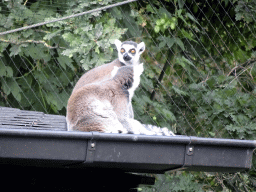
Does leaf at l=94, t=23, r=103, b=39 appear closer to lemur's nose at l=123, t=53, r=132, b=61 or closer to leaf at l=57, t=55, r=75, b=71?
lemur's nose at l=123, t=53, r=132, b=61

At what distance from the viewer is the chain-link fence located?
3887mm

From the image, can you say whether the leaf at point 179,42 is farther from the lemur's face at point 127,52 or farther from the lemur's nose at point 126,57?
the lemur's nose at point 126,57

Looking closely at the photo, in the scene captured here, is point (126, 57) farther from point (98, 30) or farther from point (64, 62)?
point (64, 62)

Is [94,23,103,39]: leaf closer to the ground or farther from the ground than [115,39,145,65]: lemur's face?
farther from the ground

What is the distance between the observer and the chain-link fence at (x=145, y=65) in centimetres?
389

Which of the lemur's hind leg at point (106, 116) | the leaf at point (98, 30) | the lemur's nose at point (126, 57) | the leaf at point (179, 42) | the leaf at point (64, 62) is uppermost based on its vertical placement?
the leaf at point (179, 42)

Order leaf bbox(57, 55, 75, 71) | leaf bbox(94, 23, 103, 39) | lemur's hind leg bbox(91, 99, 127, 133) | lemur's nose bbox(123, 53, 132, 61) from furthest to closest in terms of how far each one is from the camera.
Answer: leaf bbox(57, 55, 75, 71)
leaf bbox(94, 23, 103, 39)
lemur's nose bbox(123, 53, 132, 61)
lemur's hind leg bbox(91, 99, 127, 133)

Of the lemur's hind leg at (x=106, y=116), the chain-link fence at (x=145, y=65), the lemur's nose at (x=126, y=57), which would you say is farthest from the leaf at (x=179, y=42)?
the lemur's hind leg at (x=106, y=116)

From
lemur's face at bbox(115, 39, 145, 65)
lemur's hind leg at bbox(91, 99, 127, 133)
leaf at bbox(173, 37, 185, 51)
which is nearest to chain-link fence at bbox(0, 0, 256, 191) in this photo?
leaf at bbox(173, 37, 185, 51)

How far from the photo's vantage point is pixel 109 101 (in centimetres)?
247

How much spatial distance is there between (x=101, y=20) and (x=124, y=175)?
207cm

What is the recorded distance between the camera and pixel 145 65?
4664mm

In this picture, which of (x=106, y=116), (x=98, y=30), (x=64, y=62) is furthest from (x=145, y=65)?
(x=106, y=116)

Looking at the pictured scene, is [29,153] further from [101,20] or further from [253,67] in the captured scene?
[253,67]
